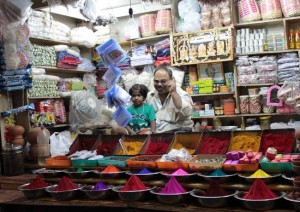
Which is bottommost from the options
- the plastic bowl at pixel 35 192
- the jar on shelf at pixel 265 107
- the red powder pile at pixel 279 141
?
the plastic bowl at pixel 35 192

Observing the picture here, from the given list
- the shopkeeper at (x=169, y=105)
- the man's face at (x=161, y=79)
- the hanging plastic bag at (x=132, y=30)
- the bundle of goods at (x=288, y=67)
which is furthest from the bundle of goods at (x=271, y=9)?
the man's face at (x=161, y=79)

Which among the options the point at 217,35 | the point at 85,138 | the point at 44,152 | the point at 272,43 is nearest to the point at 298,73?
the point at 272,43

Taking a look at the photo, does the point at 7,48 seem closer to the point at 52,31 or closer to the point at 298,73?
the point at 52,31

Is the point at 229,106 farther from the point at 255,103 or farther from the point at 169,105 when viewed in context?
the point at 169,105

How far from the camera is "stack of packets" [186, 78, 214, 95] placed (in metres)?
4.85

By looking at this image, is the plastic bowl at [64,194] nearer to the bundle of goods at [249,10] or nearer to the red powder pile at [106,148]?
the red powder pile at [106,148]

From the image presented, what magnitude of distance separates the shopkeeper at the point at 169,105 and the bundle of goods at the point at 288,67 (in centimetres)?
170

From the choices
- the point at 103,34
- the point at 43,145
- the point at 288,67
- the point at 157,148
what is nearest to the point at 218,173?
the point at 157,148

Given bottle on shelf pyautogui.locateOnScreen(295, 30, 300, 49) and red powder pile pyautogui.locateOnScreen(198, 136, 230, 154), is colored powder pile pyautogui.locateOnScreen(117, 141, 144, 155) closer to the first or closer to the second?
red powder pile pyautogui.locateOnScreen(198, 136, 230, 154)

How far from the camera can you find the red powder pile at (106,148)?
109 inches

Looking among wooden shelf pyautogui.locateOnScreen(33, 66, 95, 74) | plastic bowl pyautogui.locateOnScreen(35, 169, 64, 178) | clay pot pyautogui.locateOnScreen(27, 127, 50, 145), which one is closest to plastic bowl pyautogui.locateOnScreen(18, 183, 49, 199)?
Answer: plastic bowl pyautogui.locateOnScreen(35, 169, 64, 178)

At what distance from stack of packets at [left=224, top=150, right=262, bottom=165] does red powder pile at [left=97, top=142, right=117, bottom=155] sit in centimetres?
94

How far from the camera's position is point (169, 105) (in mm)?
3338

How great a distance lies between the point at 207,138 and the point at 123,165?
0.60 meters
